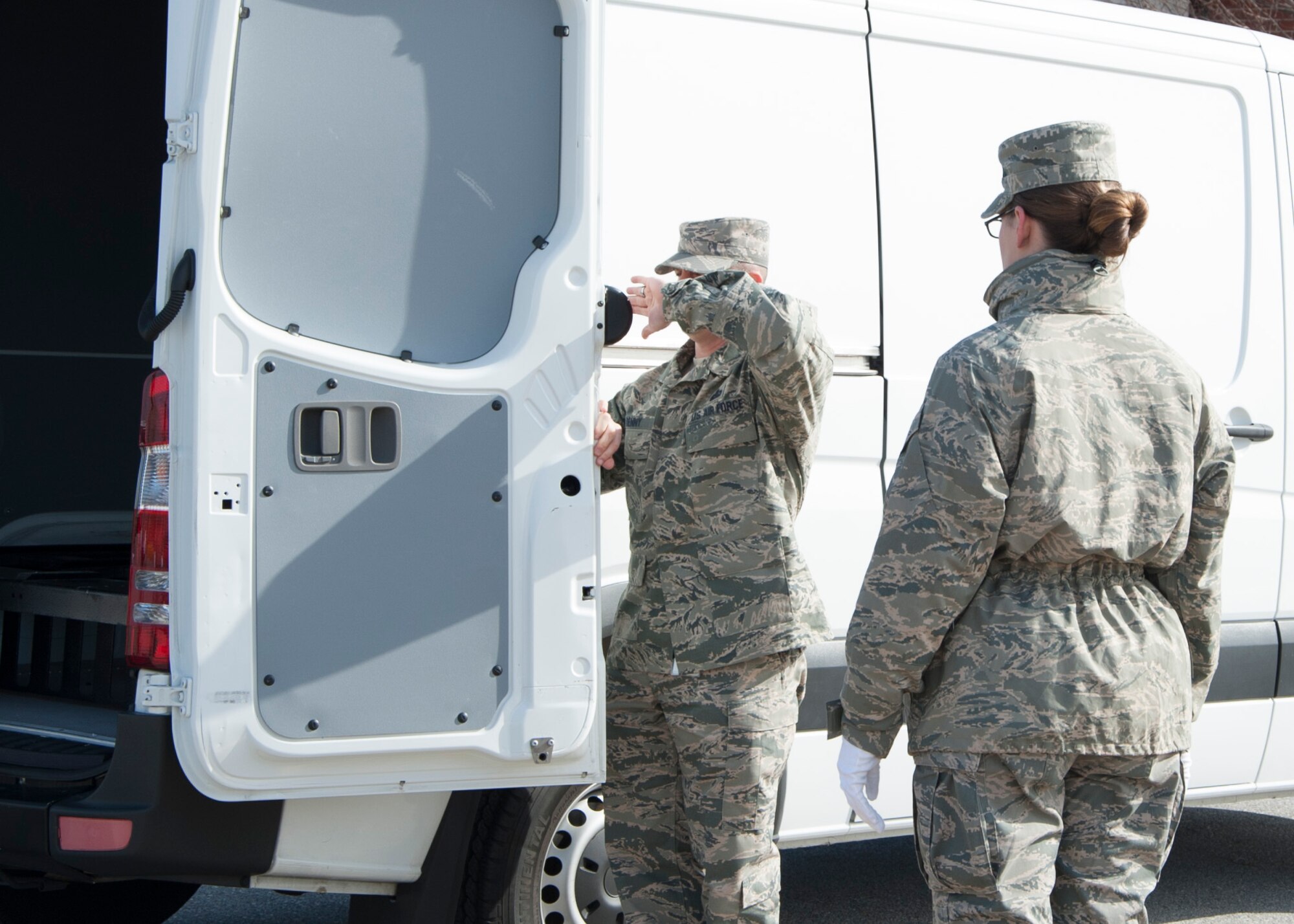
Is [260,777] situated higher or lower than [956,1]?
lower

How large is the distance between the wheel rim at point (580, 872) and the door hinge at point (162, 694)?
1038 millimetres

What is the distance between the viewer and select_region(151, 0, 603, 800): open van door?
2.51 metres

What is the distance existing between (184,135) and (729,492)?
4.18 ft

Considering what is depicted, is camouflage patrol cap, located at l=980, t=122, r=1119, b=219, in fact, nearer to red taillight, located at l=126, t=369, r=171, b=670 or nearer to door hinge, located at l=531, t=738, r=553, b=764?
door hinge, located at l=531, t=738, r=553, b=764

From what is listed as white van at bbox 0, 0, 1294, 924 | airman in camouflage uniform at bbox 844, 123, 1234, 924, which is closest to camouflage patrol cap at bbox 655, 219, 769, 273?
white van at bbox 0, 0, 1294, 924

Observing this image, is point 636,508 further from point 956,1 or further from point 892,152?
point 956,1

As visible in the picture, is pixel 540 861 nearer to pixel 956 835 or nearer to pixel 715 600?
pixel 715 600

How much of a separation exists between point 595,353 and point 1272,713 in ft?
8.39

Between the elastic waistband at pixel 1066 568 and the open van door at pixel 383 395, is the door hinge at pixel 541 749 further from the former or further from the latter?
the elastic waistband at pixel 1066 568

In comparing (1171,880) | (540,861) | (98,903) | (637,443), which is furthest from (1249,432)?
(98,903)

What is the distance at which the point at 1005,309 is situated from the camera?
7.81ft

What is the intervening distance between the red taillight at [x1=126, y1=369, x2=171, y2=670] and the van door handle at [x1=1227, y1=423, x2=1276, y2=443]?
9.87 feet

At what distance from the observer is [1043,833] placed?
7.22 feet

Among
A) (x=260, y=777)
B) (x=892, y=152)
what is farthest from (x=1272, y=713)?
(x=260, y=777)
